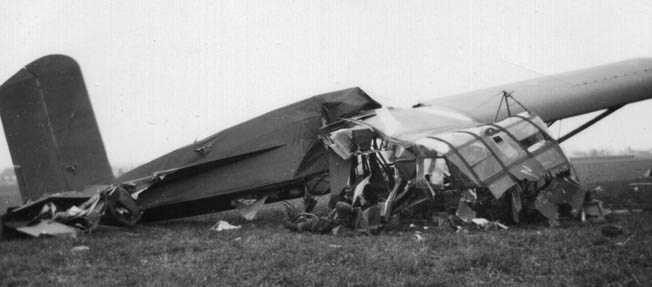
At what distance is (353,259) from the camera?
17.4 ft

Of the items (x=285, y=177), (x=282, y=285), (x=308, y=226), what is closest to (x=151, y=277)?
(x=282, y=285)

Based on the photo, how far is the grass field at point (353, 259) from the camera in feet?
14.7

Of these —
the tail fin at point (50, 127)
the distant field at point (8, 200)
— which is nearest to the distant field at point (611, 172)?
the tail fin at point (50, 127)

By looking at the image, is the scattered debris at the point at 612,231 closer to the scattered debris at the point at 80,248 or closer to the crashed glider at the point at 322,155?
the crashed glider at the point at 322,155

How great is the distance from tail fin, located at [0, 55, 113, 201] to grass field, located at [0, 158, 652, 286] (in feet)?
5.15

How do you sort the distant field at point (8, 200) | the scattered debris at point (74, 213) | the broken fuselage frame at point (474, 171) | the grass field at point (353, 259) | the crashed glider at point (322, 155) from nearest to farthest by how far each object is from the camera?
the grass field at point (353, 259) < the broken fuselage frame at point (474, 171) < the crashed glider at point (322, 155) < the scattered debris at point (74, 213) < the distant field at point (8, 200)

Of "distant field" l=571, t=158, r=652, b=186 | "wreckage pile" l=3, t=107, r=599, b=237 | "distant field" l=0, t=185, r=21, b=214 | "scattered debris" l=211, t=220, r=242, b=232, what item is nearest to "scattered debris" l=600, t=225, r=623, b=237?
"wreckage pile" l=3, t=107, r=599, b=237

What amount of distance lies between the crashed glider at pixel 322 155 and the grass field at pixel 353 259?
870 millimetres

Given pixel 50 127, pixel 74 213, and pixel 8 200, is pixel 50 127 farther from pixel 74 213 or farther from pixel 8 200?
pixel 8 200

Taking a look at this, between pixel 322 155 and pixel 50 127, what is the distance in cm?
474

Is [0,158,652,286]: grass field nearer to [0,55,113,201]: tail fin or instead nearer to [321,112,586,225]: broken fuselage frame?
[321,112,586,225]: broken fuselage frame

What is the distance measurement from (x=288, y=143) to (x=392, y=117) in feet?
6.62

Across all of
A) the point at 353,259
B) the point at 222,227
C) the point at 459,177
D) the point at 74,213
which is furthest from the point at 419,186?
the point at 74,213

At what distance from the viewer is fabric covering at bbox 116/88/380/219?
29.7 feet
